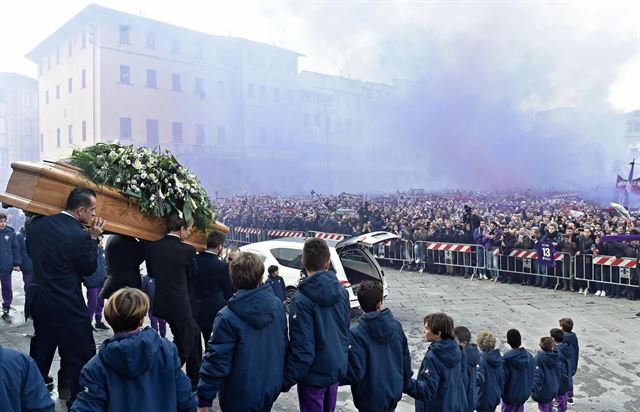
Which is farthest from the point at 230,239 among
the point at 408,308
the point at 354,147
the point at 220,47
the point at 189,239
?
the point at 354,147

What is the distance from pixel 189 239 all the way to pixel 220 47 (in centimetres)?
4999

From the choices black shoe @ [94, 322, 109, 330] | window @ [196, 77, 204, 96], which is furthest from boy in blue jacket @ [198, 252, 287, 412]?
window @ [196, 77, 204, 96]

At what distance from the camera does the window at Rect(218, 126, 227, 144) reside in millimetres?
51906

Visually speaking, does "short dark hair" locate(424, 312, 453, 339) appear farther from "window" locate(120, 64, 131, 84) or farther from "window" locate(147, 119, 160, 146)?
"window" locate(120, 64, 131, 84)

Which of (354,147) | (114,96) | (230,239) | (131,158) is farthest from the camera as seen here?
(354,147)

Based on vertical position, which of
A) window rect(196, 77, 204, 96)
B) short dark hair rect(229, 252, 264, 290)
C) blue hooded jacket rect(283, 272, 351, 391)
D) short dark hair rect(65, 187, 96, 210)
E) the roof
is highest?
the roof

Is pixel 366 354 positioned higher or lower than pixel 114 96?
lower

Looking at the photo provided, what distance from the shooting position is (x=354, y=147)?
62.5m

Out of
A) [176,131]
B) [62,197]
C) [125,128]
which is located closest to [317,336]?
[62,197]

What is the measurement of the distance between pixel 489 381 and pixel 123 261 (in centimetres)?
358

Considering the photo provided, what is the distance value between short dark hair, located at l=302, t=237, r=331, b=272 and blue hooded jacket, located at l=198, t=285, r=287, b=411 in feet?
1.41

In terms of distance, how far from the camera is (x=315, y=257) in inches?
143

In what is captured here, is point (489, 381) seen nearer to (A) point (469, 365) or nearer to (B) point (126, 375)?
(A) point (469, 365)

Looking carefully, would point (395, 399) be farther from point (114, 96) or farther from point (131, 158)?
point (114, 96)
